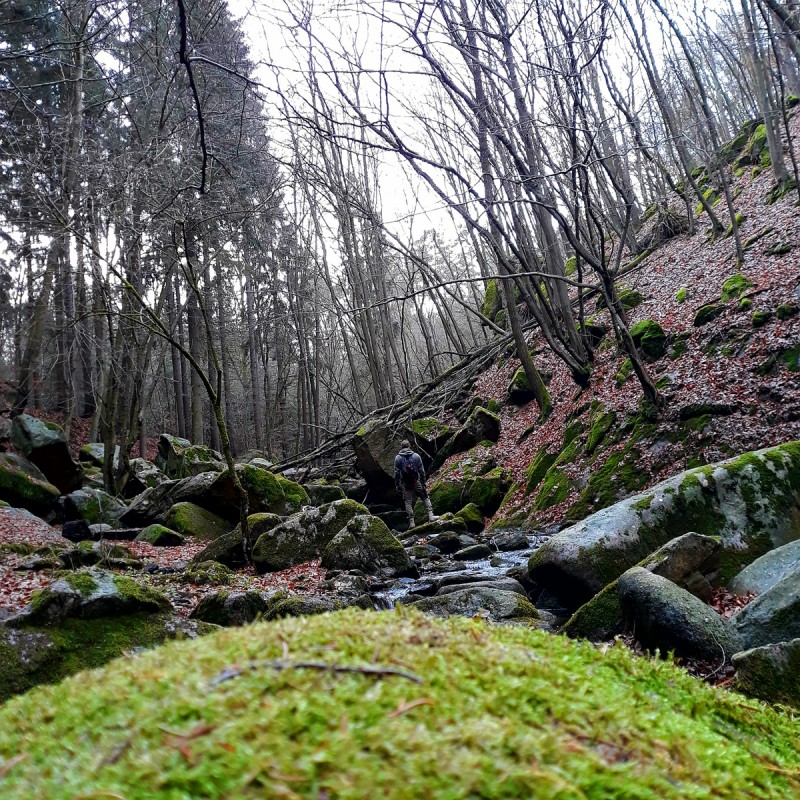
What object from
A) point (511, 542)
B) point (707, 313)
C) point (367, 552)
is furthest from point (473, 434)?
point (367, 552)

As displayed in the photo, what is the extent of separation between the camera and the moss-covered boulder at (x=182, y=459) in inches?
747

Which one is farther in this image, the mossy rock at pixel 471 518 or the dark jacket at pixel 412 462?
the dark jacket at pixel 412 462

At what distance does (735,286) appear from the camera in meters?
12.9

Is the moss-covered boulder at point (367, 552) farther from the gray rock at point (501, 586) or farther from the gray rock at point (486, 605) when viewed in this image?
the gray rock at point (486, 605)

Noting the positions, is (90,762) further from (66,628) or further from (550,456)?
(550,456)

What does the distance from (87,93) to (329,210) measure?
10.6 m

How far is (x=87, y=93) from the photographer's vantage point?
19797 mm

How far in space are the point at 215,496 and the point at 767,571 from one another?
1207 cm

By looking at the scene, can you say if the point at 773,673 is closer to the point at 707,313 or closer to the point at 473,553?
the point at 473,553

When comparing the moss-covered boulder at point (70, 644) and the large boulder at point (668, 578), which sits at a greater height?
the moss-covered boulder at point (70, 644)

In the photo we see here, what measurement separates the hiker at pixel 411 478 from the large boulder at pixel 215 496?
3.00 m

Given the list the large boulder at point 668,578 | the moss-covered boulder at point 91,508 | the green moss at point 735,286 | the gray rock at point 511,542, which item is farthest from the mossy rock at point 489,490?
the moss-covered boulder at point 91,508

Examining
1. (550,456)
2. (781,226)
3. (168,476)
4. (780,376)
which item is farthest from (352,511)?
(781,226)

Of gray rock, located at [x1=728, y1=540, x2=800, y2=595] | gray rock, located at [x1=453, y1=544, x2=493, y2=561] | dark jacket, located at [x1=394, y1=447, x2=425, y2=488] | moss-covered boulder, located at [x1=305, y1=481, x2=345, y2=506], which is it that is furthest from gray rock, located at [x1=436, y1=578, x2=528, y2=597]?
moss-covered boulder, located at [x1=305, y1=481, x2=345, y2=506]
